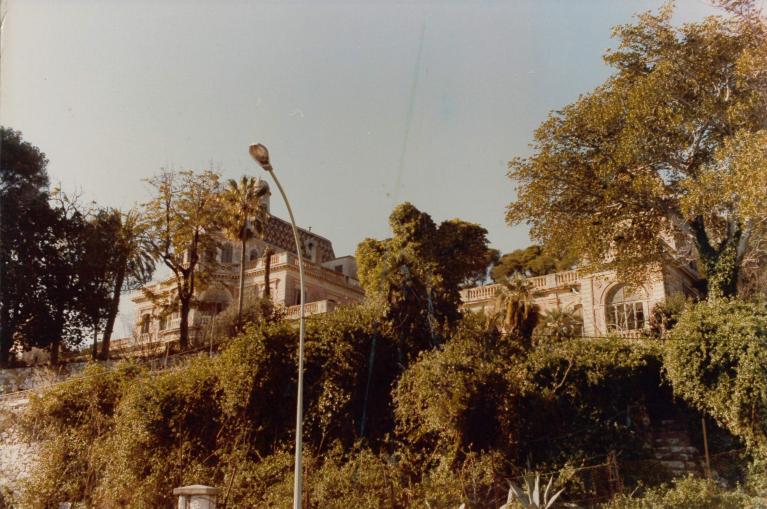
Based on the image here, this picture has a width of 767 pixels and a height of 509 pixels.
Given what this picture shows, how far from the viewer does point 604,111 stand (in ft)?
75.6

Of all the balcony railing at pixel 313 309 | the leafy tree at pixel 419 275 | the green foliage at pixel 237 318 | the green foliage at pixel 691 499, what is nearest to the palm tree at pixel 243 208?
the green foliage at pixel 237 318

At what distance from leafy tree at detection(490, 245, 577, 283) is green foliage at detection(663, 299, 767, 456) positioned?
93.0 feet

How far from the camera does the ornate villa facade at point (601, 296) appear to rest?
33.2m

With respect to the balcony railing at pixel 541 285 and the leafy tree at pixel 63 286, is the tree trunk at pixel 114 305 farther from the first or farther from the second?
the balcony railing at pixel 541 285

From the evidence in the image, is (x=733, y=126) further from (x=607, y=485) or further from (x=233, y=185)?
(x=233, y=185)

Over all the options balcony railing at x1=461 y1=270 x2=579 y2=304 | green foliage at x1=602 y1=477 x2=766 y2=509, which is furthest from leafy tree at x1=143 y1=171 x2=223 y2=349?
green foliage at x1=602 y1=477 x2=766 y2=509

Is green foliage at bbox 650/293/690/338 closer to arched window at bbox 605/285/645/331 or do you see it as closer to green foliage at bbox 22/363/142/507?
arched window at bbox 605/285/645/331

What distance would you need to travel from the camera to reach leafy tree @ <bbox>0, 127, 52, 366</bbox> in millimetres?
32906

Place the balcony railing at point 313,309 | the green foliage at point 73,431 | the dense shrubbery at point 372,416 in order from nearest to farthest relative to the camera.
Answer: the dense shrubbery at point 372,416 < the green foliage at point 73,431 < the balcony railing at point 313,309

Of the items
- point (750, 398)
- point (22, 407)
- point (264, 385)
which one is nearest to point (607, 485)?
point (750, 398)

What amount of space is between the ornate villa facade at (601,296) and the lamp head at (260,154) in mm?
20141

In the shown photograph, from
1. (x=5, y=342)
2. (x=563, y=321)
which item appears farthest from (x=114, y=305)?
(x=563, y=321)

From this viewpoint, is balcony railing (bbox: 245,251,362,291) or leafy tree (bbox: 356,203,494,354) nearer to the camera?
leafy tree (bbox: 356,203,494,354)

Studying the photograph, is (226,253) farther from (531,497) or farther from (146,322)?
(531,497)
